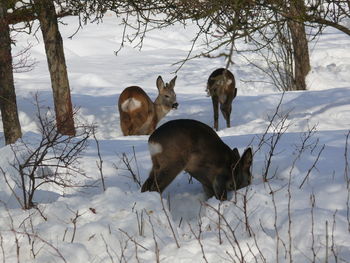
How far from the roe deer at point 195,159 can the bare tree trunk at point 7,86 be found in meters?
5.44

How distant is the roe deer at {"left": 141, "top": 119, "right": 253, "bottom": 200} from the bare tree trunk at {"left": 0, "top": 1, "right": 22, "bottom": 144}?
5.44 m

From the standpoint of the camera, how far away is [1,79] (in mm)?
11297

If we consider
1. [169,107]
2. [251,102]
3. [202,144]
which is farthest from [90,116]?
[202,144]

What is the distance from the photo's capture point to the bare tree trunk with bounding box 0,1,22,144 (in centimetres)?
1092

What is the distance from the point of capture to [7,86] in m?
11.4

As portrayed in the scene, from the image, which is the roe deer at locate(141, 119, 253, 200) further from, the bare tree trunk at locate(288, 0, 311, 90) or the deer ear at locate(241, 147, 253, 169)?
the bare tree trunk at locate(288, 0, 311, 90)

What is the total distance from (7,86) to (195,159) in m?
6.02

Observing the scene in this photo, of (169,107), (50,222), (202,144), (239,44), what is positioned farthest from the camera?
(239,44)

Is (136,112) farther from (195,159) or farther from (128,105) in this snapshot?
(195,159)

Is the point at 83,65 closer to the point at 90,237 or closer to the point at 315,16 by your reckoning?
the point at 315,16

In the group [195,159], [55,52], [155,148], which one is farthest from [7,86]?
[195,159]

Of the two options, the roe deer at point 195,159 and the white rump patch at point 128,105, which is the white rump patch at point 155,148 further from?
the white rump patch at point 128,105

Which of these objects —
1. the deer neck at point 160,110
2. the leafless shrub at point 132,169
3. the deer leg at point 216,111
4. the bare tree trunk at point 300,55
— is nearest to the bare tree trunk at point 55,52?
the deer neck at point 160,110

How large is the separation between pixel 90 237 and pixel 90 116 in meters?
10.8
